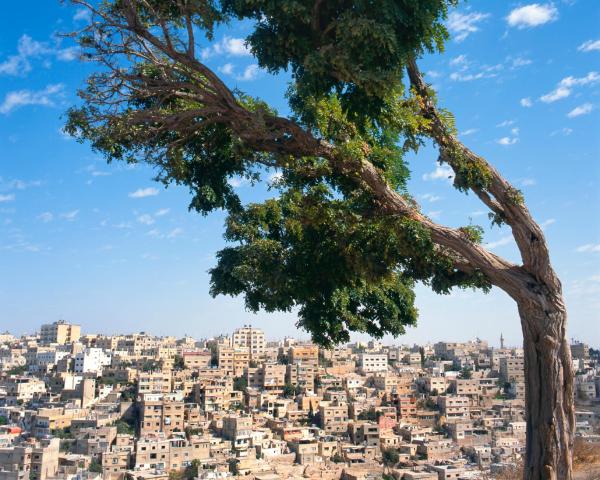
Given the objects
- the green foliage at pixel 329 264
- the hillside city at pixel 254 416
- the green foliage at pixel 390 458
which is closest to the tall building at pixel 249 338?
the hillside city at pixel 254 416

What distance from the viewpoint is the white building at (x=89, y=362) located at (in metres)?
64.5

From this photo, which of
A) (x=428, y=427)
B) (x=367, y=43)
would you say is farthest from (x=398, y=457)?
(x=367, y=43)

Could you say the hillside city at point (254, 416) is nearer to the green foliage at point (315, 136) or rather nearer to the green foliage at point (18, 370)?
the green foliage at point (18, 370)

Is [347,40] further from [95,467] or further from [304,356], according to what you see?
[304,356]

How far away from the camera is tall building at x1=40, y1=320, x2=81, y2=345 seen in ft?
309

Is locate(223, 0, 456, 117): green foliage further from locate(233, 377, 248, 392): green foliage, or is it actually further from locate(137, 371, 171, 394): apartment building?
locate(233, 377, 248, 392): green foliage

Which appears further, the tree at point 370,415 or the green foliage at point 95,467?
the tree at point 370,415

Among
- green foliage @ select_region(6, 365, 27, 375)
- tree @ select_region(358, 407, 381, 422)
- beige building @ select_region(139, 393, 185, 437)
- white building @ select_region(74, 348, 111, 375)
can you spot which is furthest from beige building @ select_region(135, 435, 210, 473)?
green foliage @ select_region(6, 365, 27, 375)

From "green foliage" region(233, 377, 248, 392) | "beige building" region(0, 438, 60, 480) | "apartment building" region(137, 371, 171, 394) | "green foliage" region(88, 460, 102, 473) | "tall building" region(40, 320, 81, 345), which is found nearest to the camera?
"beige building" region(0, 438, 60, 480)

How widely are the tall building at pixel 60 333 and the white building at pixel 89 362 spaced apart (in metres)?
28.5

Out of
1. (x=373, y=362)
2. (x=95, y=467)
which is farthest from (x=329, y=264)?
(x=373, y=362)

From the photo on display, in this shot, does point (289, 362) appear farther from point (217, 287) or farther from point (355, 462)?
point (217, 287)

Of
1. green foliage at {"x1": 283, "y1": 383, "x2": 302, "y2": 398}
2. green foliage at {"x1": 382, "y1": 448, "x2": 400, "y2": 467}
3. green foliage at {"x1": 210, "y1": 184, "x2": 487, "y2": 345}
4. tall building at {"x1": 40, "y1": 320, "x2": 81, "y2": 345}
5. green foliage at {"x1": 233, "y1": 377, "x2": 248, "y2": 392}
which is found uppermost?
tall building at {"x1": 40, "y1": 320, "x2": 81, "y2": 345}

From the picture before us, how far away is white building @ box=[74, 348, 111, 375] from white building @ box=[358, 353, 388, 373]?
96.1 ft
